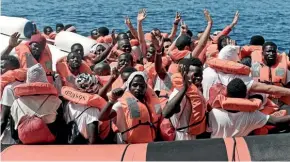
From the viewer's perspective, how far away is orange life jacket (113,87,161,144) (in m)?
3.52

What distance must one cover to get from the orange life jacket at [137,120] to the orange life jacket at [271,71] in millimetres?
1528

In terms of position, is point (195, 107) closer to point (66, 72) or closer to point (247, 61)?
point (66, 72)

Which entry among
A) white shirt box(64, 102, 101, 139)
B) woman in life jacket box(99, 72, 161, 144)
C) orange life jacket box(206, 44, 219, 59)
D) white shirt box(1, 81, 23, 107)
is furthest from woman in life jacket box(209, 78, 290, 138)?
orange life jacket box(206, 44, 219, 59)

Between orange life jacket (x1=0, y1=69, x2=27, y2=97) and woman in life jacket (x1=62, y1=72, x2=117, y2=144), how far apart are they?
0.44 m

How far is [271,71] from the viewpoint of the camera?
4.74 metres

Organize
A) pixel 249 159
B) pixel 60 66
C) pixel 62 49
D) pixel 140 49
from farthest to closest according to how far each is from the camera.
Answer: pixel 62 49 < pixel 140 49 < pixel 60 66 < pixel 249 159

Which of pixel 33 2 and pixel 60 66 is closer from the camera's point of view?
pixel 60 66

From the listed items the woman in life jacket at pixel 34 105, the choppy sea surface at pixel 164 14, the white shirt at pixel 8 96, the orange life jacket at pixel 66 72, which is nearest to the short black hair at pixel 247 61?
the orange life jacket at pixel 66 72

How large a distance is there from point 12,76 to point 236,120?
5.83 ft

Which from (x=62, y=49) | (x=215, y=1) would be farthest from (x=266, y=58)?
(x=215, y=1)

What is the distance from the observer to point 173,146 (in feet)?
10.9

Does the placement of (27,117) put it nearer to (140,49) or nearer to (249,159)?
(249,159)

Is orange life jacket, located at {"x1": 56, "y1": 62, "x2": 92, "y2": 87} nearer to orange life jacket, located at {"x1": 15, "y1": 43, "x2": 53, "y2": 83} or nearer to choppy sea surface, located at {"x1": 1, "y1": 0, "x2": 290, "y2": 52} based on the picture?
orange life jacket, located at {"x1": 15, "y1": 43, "x2": 53, "y2": 83}

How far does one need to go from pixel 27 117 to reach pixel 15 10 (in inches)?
682
